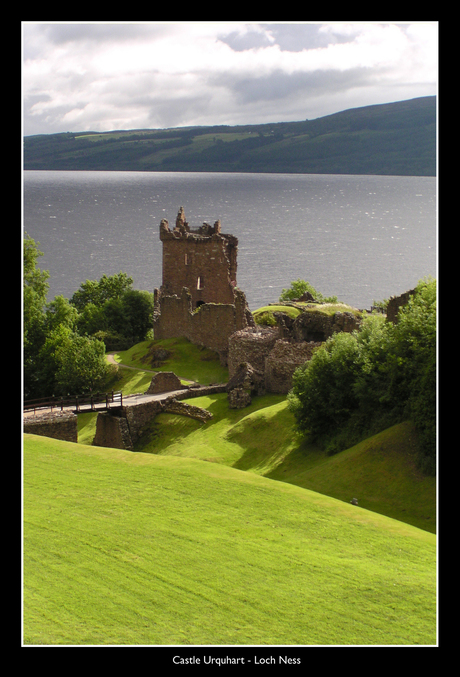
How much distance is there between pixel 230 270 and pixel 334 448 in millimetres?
37334

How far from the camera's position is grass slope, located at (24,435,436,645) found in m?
13.4

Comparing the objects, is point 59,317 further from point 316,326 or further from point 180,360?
point 316,326

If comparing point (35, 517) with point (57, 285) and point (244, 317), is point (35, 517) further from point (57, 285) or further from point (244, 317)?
point (57, 285)

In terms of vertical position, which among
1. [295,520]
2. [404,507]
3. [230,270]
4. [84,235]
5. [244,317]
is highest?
[84,235]

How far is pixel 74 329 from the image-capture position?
7569 cm

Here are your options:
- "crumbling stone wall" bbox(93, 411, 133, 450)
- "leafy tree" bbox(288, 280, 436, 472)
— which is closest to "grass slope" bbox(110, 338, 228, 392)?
"crumbling stone wall" bbox(93, 411, 133, 450)

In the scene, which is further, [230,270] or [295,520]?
[230,270]

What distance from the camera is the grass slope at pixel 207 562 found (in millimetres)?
13406

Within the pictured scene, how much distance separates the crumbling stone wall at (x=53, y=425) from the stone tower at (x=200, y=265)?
30.8 metres

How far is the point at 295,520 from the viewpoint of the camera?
1933 centimetres

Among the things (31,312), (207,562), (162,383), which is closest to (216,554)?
(207,562)

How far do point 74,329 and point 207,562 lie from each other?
204ft

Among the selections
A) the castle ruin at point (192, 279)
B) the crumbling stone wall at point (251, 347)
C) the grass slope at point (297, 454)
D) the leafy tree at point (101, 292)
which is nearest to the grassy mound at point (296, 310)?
the castle ruin at point (192, 279)
